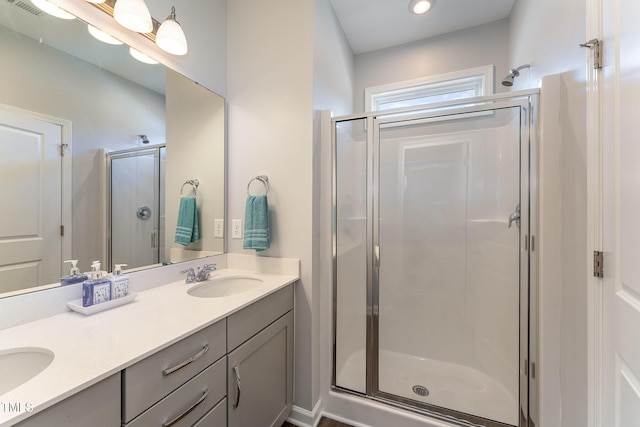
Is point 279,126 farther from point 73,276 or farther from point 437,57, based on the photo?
point 437,57

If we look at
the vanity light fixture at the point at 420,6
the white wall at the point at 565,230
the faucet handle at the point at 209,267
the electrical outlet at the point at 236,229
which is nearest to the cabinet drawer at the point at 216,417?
the faucet handle at the point at 209,267

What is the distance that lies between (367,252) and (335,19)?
5.75 ft

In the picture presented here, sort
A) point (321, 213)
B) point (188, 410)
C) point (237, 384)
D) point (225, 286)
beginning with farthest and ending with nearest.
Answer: point (321, 213) < point (225, 286) < point (237, 384) < point (188, 410)

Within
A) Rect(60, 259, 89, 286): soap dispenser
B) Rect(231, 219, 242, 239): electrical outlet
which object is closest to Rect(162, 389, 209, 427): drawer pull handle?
Rect(60, 259, 89, 286): soap dispenser

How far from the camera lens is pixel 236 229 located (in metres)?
1.72

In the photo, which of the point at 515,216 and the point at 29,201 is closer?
the point at 29,201

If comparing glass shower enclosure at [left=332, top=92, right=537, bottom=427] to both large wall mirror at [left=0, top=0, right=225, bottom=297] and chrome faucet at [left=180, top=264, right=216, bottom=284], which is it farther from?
large wall mirror at [left=0, top=0, right=225, bottom=297]

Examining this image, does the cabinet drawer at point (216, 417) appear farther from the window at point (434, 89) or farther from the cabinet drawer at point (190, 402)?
the window at point (434, 89)

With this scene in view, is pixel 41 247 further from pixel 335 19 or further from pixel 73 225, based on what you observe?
pixel 335 19

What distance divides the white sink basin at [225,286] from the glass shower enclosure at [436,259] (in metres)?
0.56

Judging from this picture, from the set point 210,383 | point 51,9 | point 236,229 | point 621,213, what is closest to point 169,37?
point 51,9

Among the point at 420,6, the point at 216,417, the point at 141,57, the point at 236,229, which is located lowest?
the point at 216,417

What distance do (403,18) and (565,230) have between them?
1865 mm

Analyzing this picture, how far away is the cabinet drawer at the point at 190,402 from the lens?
2.41ft
